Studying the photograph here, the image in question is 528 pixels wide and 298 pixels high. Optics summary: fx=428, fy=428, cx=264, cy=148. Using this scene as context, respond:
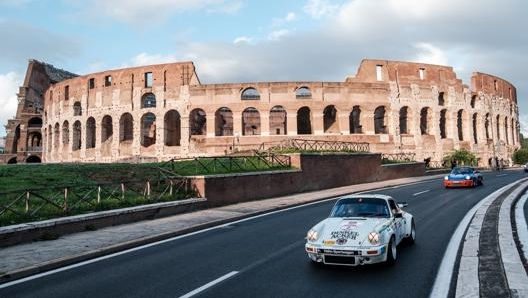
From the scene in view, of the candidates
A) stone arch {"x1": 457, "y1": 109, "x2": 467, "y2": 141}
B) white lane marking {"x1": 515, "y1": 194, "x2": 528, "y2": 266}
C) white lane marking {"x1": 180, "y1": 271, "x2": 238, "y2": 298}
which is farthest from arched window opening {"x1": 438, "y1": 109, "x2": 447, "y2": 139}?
white lane marking {"x1": 180, "y1": 271, "x2": 238, "y2": 298}

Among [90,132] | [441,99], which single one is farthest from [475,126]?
[90,132]

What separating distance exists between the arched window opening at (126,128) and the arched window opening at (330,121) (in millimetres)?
23177

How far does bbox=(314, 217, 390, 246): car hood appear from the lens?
744 cm

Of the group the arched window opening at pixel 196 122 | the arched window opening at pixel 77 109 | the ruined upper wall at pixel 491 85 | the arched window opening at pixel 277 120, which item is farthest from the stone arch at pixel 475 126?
the arched window opening at pixel 77 109

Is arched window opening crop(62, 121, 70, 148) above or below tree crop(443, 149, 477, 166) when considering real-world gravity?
above

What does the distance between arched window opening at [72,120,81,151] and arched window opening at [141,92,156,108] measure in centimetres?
1045

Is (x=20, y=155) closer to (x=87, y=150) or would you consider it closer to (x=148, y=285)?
(x=87, y=150)

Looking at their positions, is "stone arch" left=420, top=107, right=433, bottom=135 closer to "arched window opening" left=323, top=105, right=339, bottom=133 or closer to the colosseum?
the colosseum

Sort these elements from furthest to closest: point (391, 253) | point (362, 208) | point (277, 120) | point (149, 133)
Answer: point (277, 120)
point (149, 133)
point (362, 208)
point (391, 253)

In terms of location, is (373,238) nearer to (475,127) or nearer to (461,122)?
(461,122)

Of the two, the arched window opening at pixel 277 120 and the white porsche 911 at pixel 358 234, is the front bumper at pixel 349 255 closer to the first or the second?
the white porsche 911 at pixel 358 234

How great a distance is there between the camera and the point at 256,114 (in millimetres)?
58906

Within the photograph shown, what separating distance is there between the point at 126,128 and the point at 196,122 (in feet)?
28.2

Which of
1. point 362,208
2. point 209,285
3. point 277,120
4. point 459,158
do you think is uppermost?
point 277,120
